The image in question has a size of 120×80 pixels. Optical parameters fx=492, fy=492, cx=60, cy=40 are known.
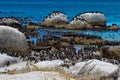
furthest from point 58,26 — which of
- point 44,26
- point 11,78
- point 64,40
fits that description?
point 11,78

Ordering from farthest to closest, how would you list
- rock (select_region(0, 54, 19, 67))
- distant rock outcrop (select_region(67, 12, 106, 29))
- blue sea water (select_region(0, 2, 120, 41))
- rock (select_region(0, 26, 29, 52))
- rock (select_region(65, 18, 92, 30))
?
distant rock outcrop (select_region(67, 12, 106, 29)) → rock (select_region(65, 18, 92, 30)) → blue sea water (select_region(0, 2, 120, 41)) → rock (select_region(0, 26, 29, 52)) → rock (select_region(0, 54, 19, 67))

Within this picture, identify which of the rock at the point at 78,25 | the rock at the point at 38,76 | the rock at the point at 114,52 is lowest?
the rock at the point at 114,52

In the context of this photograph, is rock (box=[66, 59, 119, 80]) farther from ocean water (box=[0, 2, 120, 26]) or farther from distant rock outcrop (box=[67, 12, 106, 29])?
ocean water (box=[0, 2, 120, 26])

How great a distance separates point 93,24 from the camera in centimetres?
5144

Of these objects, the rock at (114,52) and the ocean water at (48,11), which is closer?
the rock at (114,52)

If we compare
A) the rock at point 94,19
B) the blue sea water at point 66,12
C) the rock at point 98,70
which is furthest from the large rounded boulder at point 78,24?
the rock at point 98,70

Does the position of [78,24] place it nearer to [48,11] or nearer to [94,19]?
[94,19]

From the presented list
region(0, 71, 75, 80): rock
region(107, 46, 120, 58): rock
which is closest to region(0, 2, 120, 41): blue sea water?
region(107, 46, 120, 58): rock

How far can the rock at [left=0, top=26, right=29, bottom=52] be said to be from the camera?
87.0ft

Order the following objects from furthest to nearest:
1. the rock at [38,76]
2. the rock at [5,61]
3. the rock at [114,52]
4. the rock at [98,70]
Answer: the rock at [114,52] → the rock at [5,61] → the rock at [98,70] → the rock at [38,76]

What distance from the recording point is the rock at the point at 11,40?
1044 inches

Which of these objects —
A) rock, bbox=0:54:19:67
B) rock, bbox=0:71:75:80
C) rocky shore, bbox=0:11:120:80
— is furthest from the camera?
rock, bbox=0:54:19:67

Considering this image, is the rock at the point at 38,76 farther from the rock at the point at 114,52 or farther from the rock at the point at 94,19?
the rock at the point at 94,19

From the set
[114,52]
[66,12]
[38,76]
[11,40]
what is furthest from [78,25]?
[66,12]
